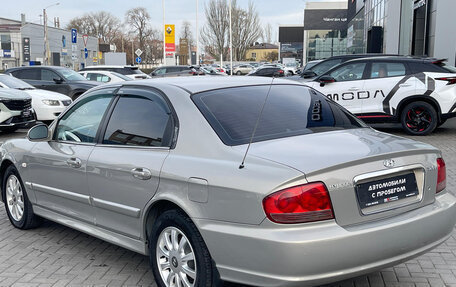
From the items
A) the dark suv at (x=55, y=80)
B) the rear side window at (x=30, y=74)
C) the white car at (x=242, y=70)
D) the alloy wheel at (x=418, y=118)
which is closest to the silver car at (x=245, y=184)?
the alloy wheel at (x=418, y=118)

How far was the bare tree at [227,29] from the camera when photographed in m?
78.6

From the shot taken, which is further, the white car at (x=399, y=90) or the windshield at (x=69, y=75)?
the windshield at (x=69, y=75)

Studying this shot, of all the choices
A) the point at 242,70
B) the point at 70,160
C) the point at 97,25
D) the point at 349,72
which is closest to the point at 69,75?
the point at 349,72

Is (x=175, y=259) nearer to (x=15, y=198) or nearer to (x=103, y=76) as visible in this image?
(x=15, y=198)

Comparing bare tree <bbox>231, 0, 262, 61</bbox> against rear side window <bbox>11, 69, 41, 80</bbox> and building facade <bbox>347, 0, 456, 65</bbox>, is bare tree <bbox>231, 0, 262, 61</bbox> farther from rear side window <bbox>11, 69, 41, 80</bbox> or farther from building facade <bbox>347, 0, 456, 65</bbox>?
rear side window <bbox>11, 69, 41, 80</bbox>

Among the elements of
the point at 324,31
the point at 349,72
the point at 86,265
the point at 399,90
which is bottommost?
the point at 86,265

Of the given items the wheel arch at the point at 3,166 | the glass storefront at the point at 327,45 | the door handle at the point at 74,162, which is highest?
the glass storefront at the point at 327,45

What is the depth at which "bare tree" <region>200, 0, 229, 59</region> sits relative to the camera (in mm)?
78312

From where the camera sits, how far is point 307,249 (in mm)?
2943

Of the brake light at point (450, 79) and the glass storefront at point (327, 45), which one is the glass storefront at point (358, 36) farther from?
the brake light at point (450, 79)

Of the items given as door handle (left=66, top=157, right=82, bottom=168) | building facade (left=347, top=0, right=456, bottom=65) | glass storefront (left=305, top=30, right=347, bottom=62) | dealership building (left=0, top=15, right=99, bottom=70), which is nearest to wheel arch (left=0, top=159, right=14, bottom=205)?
door handle (left=66, top=157, right=82, bottom=168)

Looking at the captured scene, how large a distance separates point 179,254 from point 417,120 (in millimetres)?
9579

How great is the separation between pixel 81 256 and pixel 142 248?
110 centimetres

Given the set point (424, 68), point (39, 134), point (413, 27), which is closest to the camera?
point (39, 134)
